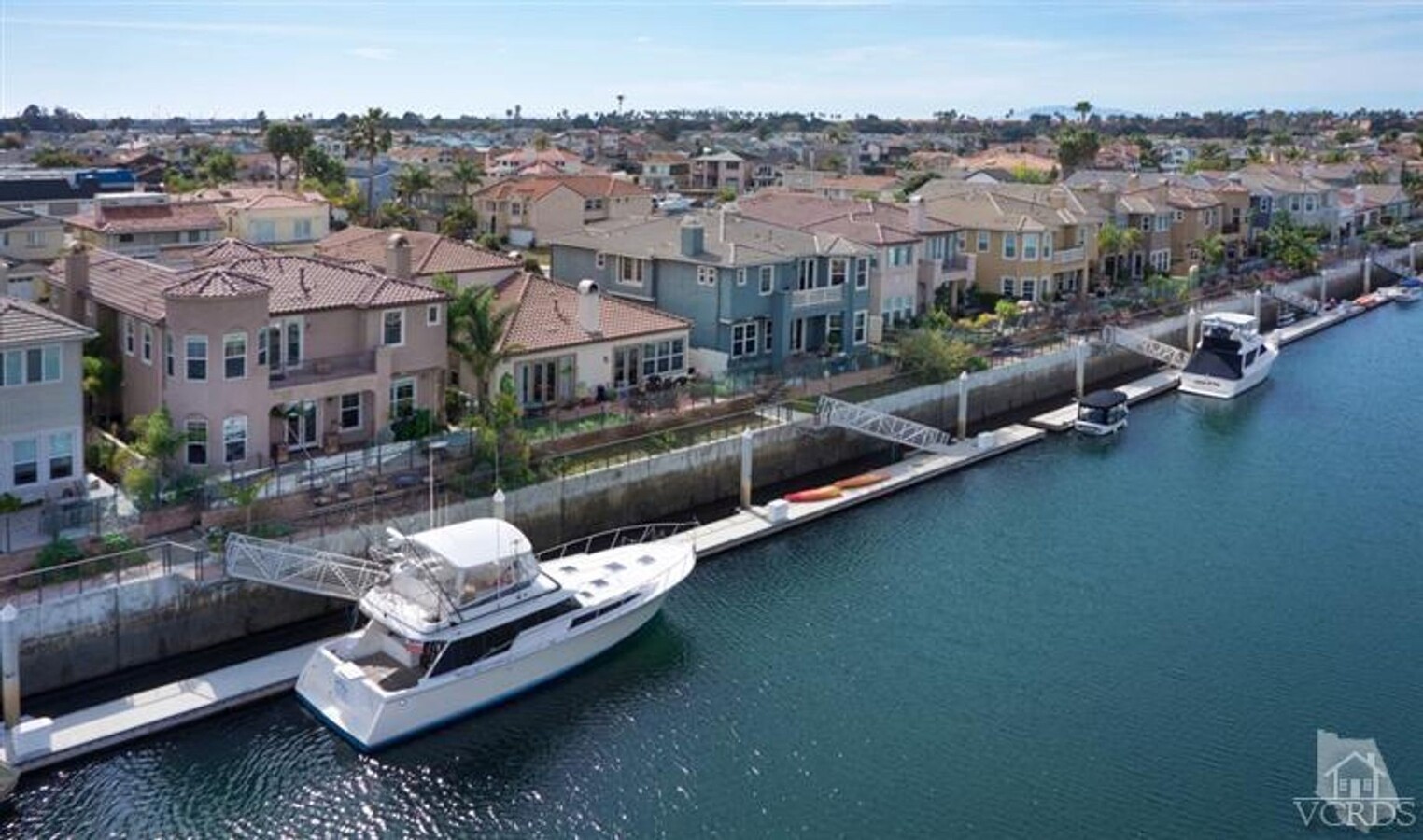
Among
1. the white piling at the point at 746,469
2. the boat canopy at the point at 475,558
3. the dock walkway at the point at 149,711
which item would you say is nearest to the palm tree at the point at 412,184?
the white piling at the point at 746,469

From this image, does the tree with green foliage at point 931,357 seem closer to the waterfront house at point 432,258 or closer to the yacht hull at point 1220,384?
the waterfront house at point 432,258

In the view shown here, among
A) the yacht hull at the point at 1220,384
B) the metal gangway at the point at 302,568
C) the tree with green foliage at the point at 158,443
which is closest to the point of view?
the metal gangway at the point at 302,568

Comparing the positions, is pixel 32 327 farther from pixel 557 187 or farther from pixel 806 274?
pixel 557 187

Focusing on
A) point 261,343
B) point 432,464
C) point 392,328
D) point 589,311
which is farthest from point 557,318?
point 261,343

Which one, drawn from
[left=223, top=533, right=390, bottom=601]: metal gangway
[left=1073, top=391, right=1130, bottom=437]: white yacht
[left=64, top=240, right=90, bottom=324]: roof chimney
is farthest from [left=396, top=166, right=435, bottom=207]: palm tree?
[left=223, top=533, right=390, bottom=601]: metal gangway

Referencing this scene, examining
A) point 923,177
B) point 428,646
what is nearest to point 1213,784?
point 428,646
